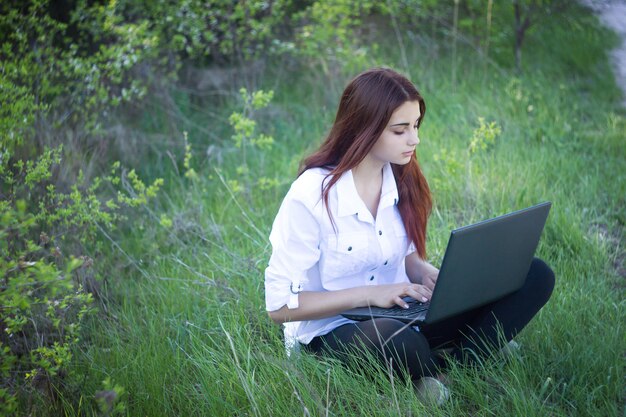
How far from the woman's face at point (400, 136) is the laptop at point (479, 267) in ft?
1.67

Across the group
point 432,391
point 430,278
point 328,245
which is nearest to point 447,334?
point 430,278

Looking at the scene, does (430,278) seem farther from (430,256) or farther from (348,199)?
(430,256)

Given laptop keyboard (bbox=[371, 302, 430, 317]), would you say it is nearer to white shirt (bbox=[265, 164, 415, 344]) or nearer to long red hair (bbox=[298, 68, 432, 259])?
white shirt (bbox=[265, 164, 415, 344])

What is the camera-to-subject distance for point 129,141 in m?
5.54

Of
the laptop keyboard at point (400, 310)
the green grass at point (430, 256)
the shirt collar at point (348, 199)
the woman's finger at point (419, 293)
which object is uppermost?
the shirt collar at point (348, 199)

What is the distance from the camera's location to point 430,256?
3691 millimetres

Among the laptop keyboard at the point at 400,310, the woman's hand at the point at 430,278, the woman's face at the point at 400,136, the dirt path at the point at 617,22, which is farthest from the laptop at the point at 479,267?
the dirt path at the point at 617,22

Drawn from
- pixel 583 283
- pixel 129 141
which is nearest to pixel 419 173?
pixel 583 283

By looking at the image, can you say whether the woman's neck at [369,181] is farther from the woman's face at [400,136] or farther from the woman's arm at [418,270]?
the woman's arm at [418,270]

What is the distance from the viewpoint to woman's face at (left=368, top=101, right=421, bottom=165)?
2.66 metres

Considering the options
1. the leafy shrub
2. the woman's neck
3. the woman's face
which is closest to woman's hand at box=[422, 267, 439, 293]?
the woman's neck

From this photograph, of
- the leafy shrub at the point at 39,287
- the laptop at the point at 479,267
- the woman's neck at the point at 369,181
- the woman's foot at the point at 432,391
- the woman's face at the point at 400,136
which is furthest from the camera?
the woman's neck at the point at 369,181

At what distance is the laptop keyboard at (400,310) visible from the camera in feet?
8.40

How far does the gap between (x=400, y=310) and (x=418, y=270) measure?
0.45 metres
